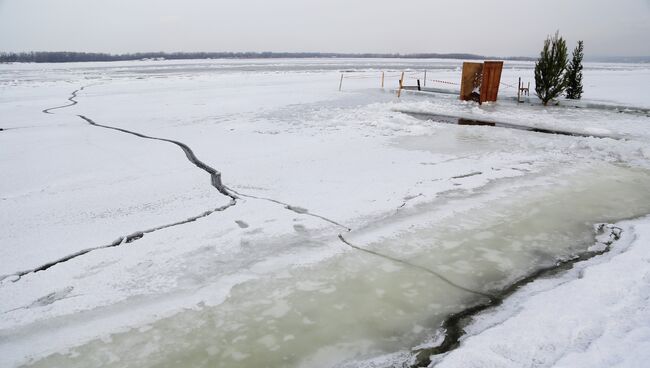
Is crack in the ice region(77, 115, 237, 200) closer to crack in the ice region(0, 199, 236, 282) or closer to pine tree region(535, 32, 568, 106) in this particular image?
crack in the ice region(0, 199, 236, 282)

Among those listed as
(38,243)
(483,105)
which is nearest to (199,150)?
(38,243)

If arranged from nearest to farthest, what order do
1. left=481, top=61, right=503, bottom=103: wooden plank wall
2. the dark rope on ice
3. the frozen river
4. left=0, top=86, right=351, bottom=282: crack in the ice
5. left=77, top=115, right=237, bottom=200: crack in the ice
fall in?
the frozen river → the dark rope on ice → left=0, top=86, right=351, bottom=282: crack in the ice → left=77, top=115, right=237, bottom=200: crack in the ice → left=481, top=61, right=503, bottom=103: wooden plank wall

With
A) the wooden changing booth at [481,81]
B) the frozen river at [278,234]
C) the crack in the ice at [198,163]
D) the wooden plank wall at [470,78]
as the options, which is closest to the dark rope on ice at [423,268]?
the frozen river at [278,234]

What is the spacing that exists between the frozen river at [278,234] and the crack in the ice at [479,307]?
0.08 meters

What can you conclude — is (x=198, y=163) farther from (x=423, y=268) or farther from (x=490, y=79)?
(x=490, y=79)

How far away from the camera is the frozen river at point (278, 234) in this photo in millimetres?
2912

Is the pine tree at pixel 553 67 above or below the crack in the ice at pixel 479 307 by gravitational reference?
above

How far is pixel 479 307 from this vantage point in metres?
3.16

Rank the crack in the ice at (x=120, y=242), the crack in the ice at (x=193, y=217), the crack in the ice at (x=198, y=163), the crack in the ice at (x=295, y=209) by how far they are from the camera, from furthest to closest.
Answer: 1. the crack in the ice at (x=198, y=163)
2. the crack in the ice at (x=295, y=209)
3. the crack in the ice at (x=193, y=217)
4. the crack in the ice at (x=120, y=242)

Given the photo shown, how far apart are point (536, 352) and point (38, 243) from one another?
4885 mm

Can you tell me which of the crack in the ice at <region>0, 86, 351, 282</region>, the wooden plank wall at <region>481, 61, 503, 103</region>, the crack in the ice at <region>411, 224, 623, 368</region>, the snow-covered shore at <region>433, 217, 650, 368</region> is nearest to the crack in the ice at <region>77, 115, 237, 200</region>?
the crack in the ice at <region>0, 86, 351, 282</region>

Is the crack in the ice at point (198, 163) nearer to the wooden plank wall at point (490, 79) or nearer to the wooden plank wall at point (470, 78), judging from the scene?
the wooden plank wall at point (470, 78)

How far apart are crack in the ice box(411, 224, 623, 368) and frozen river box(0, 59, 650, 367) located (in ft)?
0.27

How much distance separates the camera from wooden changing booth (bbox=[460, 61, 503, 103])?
15.3 meters
